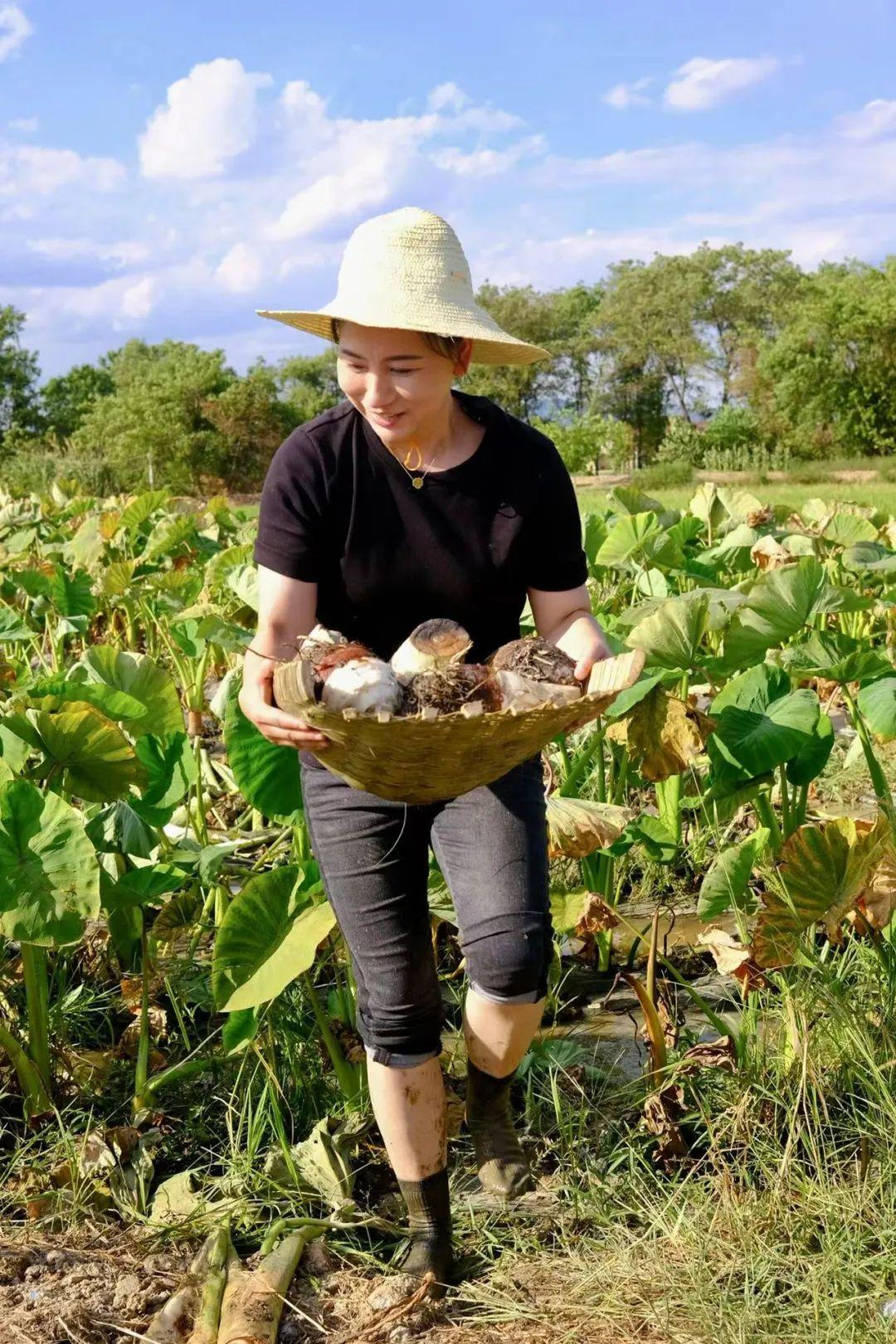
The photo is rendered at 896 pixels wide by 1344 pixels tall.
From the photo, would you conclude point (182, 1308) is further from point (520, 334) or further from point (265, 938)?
point (520, 334)

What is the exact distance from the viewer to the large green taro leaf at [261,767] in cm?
202

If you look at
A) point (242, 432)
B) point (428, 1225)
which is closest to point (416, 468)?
point (428, 1225)

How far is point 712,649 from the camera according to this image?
10.9 ft

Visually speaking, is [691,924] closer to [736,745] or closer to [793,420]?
[736,745]

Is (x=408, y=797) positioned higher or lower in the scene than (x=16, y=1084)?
higher

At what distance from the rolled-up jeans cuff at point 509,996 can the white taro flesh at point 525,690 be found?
414 mm

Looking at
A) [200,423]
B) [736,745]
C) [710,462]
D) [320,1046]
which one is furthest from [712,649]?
[200,423]

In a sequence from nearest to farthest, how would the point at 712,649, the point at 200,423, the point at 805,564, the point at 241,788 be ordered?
the point at 241,788 → the point at 805,564 → the point at 712,649 → the point at 200,423

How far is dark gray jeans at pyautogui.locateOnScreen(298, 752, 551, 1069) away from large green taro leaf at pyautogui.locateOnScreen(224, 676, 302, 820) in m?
0.37

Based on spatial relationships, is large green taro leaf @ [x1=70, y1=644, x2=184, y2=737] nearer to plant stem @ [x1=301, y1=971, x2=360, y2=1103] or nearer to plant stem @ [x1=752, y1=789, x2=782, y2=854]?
plant stem @ [x1=301, y1=971, x2=360, y2=1103]

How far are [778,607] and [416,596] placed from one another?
35.7 inches

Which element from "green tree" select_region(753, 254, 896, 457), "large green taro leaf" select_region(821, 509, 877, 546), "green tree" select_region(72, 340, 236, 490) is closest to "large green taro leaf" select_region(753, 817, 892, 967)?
"large green taro leaf" select_region(821, 509, 877, 546)

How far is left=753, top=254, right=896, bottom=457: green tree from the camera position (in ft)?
92.3

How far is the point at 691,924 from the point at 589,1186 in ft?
3.17
